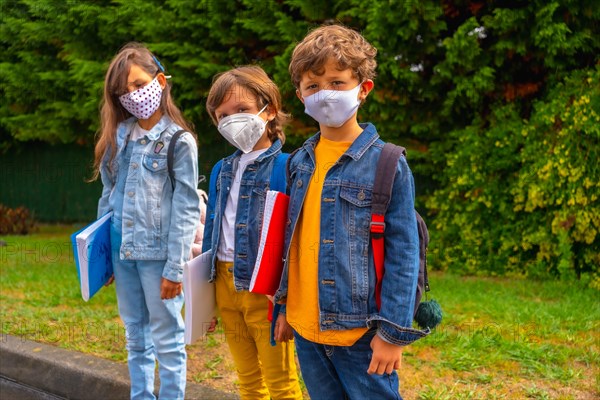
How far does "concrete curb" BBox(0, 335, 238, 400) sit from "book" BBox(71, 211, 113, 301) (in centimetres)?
85

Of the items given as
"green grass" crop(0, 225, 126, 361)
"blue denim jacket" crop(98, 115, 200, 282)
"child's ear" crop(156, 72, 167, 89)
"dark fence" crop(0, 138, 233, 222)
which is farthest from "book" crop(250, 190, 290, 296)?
"dark fence" crop(0, 138, 233, 222)

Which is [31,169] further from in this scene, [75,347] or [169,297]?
[169,297]

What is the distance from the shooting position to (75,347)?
4.41 metres

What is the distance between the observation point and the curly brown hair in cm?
217

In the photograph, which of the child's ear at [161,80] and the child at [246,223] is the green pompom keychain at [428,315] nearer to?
the child at [246,223]

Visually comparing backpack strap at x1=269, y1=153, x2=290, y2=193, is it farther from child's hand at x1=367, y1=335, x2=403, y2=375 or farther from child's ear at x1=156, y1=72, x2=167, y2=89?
child's ear at x1=156, y1=72, x2=167, y2=89

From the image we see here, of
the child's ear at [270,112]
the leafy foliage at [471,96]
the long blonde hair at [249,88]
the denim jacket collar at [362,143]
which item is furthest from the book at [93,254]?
the leafy foliage at [471,96]

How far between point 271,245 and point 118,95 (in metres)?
1.35

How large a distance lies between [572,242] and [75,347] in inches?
185

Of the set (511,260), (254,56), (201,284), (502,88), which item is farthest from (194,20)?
(201,284)

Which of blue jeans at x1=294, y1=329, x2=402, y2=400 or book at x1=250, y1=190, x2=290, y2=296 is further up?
book at x1=250, y1=190, x2=290, y2=296

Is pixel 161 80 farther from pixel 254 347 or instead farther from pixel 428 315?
pixel 428 315

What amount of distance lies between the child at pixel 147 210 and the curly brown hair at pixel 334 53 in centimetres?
111

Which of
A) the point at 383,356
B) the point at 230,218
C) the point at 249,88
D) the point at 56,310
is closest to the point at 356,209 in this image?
the point at 383,356
